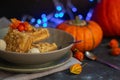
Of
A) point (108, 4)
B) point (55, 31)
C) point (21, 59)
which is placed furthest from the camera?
point (108, 4)

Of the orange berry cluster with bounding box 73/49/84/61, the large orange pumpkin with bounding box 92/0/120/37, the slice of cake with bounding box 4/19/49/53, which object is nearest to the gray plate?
the slice of cake with bounding box 4/19/49/53

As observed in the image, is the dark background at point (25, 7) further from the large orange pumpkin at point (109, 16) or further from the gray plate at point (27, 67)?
the gray plate at point (27, 67)

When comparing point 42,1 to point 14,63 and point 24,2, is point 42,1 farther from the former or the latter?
point 14,63

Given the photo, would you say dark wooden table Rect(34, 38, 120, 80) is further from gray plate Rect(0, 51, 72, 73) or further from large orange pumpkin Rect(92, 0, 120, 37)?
large orange pumpkin Rect(92, 0, 120, 37)

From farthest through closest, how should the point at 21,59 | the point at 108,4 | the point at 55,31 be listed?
1. the point at 108,4
2. the point at 55,31
3. the point at 21,59

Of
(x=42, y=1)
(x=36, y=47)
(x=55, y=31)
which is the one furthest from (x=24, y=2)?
(x=36, y=47)

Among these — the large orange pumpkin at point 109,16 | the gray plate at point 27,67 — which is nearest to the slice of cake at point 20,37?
the gray plate at point 27,67
